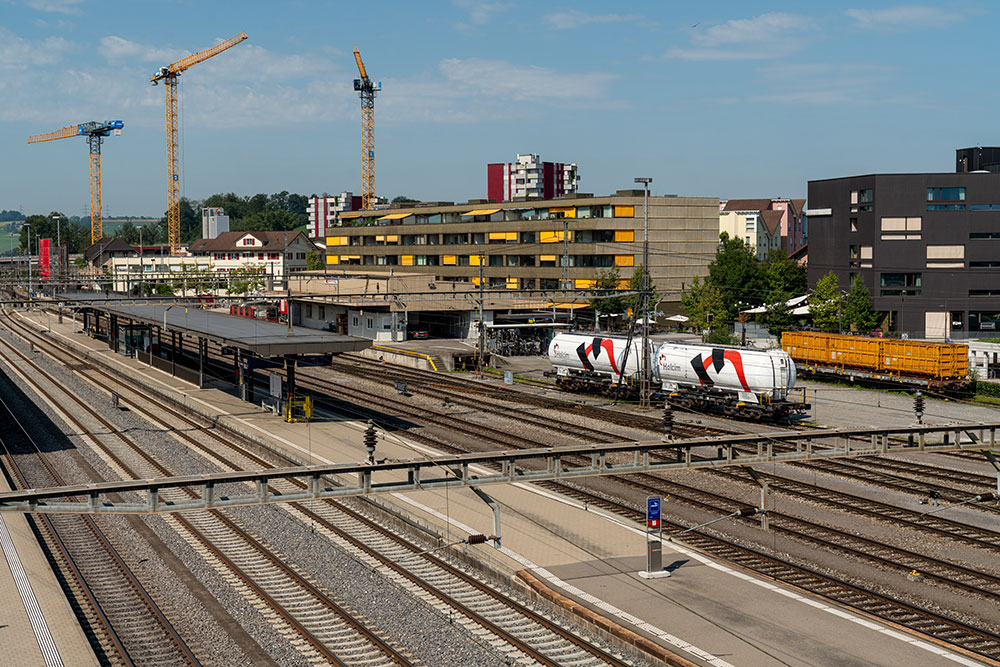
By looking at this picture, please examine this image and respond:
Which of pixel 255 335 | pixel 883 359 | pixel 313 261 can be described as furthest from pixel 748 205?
pixel 255 335

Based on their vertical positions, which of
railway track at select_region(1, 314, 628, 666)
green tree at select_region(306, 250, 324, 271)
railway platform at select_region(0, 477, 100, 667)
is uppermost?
green tree at select_region(306, 250, 324, 271)

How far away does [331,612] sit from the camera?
63.5 feet

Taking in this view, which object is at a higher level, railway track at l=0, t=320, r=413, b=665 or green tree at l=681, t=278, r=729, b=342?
green tree at l=681, t=278, r=729, b=342

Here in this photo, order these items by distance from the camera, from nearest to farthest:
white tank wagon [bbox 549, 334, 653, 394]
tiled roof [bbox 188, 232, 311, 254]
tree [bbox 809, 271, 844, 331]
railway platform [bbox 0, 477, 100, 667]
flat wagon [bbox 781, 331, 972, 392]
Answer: railway platform [bbox 0, 477, 100, 667] < flat wagon [bbox 781, 331, 972, 392] < white tank wagon [bbox 549, 334, 653, 394] < tree [bbox 809, 271, 844, 331] < tiled roof [bbox 188, 232, 311, 254]

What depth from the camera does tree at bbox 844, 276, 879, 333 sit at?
70.8 metres

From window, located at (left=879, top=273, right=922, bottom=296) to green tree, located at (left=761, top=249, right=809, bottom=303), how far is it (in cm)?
765

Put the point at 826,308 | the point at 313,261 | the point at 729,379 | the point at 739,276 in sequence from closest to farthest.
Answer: the point at 729,379, the point at 826,308, the point at 739,276, the point at 313,261

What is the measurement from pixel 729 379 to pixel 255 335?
21077mm

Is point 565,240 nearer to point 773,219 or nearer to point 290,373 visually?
point 290,373

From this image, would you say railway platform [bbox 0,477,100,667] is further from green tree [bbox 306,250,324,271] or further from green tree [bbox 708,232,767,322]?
green tree [bbox 306,250,324,271]

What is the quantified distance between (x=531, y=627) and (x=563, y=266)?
7121 cm

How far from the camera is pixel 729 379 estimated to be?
4184cm

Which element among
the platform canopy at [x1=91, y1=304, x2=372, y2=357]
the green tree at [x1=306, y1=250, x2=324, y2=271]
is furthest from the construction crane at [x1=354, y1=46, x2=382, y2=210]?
the platform canopy at [x1=91, y1=304, x2=372, y2=357]

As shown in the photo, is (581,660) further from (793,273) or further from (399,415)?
(793,273)
